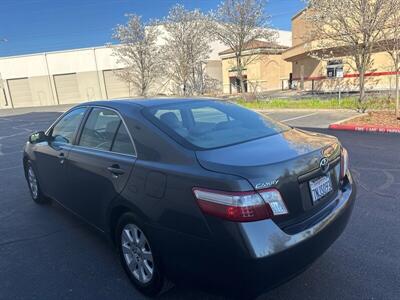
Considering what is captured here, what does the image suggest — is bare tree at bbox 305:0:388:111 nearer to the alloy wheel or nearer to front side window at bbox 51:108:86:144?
front side window at bbox 51:108:86:144

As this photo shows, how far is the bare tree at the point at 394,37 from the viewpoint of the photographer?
10.6 m

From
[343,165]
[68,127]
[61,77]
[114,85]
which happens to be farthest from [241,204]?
[61,77]

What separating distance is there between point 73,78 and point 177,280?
1888 inches

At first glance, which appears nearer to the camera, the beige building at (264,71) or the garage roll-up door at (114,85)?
the beige building at (264,71)

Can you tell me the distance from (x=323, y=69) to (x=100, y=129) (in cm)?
2685

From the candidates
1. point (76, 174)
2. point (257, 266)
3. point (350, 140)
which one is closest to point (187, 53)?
point (350, 140)

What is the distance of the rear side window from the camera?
315 cm

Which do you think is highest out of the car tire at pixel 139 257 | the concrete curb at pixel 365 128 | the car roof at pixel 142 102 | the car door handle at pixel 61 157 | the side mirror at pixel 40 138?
the car roof at pixel 142 102

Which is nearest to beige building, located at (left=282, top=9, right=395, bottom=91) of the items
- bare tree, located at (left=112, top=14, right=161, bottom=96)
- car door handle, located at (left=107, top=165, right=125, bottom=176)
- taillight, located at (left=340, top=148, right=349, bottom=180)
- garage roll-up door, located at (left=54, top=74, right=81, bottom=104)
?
bare tree, located at (left=112, top=14, right=161, bottom=96)

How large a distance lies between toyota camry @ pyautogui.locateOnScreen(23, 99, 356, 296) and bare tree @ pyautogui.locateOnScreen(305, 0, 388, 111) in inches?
436

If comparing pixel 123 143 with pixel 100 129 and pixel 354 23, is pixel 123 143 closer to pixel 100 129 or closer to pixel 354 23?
pixel 100 129

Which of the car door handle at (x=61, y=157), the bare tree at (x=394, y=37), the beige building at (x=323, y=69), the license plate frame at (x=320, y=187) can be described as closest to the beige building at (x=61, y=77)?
the beige building at (x=323, y=69)

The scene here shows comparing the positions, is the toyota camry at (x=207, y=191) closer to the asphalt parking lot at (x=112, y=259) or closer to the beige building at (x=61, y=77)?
the asphalt parking lot at (x=112, y=259)

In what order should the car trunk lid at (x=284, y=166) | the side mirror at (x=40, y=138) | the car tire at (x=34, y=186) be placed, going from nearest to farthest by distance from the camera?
the car trunk lid at (x=284, y=166), the side mirror at (x=40, y=138), the car tire at (x=34, y=186)
